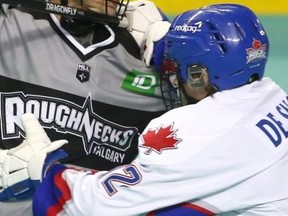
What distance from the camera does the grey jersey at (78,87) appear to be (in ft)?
4.91

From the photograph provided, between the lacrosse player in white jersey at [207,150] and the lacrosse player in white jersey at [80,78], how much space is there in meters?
0.18

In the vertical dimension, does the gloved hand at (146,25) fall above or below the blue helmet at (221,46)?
below

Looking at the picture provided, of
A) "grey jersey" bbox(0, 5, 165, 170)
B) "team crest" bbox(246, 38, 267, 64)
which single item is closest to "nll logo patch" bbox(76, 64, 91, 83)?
"grey jersey" bbox(0, 5, 165, 170)

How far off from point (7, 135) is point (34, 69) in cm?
16

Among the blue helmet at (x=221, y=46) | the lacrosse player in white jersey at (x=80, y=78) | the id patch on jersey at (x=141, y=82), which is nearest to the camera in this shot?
the blue helmet at (x=221, y=46)

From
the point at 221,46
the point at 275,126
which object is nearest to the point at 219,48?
the point at 221,46

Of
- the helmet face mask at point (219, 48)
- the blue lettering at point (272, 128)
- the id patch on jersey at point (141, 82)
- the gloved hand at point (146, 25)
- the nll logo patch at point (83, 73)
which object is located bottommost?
the id patch on jersey at point (141, 82)

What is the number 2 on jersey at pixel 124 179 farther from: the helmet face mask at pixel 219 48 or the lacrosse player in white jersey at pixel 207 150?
the helmet face mask at pixel 219 48

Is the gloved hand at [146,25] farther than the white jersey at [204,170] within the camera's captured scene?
Yes

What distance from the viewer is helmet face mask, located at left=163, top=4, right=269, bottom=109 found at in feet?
4.19

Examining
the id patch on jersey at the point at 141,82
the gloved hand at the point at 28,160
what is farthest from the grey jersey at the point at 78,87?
the gloved hand at the point at 28,160

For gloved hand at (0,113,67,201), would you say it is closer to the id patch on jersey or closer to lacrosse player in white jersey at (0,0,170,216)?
lacrosse player in white jersey at (0,0,170,216)

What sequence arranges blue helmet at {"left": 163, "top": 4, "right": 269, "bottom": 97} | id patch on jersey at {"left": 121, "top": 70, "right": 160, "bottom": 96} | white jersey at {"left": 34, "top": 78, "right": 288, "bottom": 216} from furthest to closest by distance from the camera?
id patch on jersey at {"left": 121, "top": 70, "right": 160, "bottom": 96} < blue helmet at {"left": 163, "top": 4, "right": 269, "bottom": 97} < white jersey at {"left": 34, "top": 78, "right": 288, "bottom": 216}

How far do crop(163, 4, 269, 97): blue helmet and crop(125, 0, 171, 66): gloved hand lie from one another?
0.29 m
